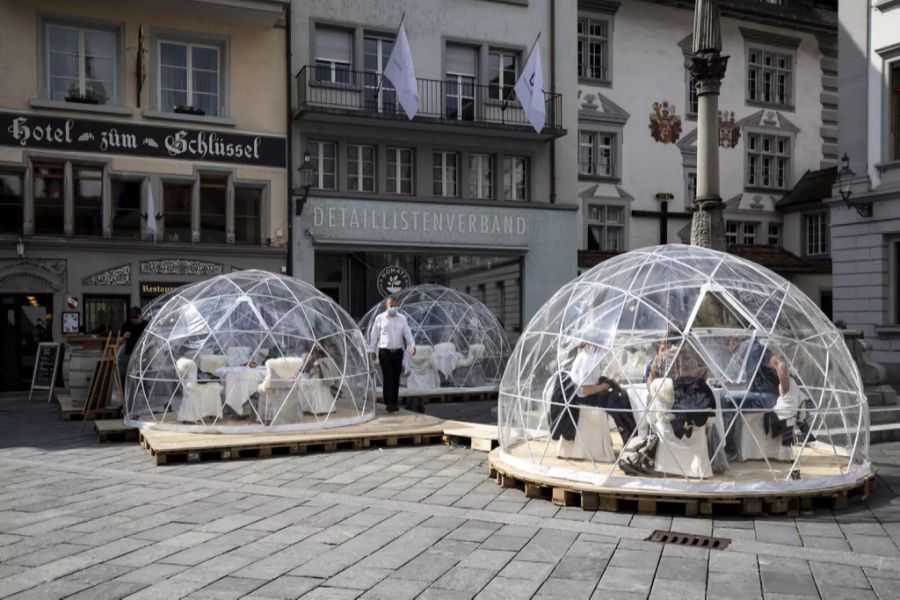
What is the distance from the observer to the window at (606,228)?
2844 centimetres

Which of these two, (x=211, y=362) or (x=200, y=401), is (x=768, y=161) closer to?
(x=211, y=362)

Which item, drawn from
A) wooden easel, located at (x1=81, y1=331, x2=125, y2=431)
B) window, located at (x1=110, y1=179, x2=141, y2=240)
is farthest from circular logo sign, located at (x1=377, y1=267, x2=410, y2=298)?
wooden easel, located at (x1=81, y1=331, x2=125, y2=431)

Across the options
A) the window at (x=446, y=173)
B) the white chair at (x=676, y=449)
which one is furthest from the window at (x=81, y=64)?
the white chair at (x=676, y=449)

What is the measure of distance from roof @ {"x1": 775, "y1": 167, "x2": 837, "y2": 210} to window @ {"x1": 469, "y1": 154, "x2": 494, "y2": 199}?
12124mm

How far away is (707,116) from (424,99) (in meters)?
11.8

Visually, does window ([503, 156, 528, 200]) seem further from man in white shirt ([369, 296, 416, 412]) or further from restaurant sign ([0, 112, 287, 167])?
man in white shirt ([369, 296, 416, 412])

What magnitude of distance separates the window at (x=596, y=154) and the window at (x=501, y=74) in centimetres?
390

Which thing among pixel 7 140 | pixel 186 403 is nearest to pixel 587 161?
pixel 7 140

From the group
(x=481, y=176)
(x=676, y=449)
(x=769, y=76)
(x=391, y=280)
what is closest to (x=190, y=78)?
(x=391, y=280)

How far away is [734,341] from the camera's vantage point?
8180 millimetres

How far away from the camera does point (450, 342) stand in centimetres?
1853

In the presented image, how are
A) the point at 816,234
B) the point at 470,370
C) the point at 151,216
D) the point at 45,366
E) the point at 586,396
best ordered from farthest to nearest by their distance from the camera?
1. the point at 816,234
2. the point at 151,216
3. the point at 470,370
4. the point at 45,366
5. the point at 586,396

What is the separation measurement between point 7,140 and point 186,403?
1115 cm

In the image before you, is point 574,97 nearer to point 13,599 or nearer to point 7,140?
point 7,140
